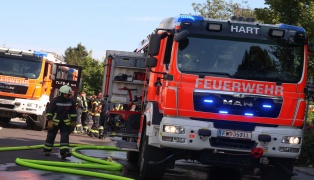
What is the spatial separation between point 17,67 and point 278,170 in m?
13.3

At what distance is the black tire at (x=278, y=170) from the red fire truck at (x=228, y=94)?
24 mm

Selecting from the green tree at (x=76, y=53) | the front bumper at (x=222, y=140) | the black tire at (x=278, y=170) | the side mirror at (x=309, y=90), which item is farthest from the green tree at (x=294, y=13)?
the green tree at (x=76, y=53)

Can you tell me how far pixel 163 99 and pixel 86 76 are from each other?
4332cm

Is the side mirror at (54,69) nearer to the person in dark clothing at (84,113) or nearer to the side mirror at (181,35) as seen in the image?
the person in dark clothing at (84,113)

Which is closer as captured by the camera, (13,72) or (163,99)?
(163,99)

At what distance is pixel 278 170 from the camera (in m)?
11.4

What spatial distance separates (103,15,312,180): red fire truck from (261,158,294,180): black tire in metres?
0.02

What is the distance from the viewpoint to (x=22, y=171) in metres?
11.3

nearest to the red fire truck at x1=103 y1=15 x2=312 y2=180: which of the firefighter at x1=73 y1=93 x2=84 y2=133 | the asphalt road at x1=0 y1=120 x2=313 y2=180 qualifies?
the asphalt road at x1=0 y1=120 x2=313 y2=180

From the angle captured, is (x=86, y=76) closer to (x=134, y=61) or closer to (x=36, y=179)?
(x=134, y=61)

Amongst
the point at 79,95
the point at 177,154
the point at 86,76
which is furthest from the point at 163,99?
the point at 86,76

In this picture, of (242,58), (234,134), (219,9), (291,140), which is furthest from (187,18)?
(219,9)

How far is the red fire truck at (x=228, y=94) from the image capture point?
1058 centimetres

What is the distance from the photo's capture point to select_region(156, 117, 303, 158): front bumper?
413 inches
